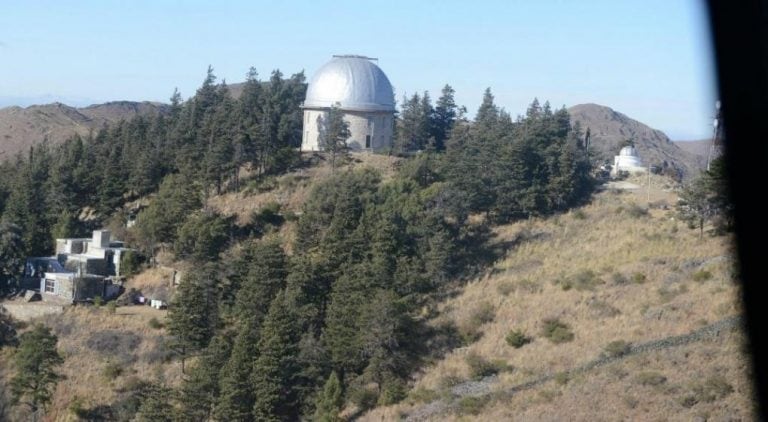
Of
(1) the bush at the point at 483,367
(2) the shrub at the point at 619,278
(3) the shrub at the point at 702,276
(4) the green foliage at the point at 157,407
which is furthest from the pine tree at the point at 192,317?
(3) the shrub at the point at 702,276

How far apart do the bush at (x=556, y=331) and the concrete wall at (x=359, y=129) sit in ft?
63.1

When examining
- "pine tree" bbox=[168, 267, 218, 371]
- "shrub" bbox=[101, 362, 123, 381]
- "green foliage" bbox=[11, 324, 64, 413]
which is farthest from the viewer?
"shrub" bbox=[101, 362, 123, 381]

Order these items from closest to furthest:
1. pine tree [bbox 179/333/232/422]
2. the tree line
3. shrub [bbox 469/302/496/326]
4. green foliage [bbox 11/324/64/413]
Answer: pine tree [bbox 179/333/232/422] → the tree line → green foliage [bbox 11/324/64/413] → shrub [bbox 469/302/496/326]

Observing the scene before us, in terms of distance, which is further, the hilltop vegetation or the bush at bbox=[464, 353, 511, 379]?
the hilltop vegetation

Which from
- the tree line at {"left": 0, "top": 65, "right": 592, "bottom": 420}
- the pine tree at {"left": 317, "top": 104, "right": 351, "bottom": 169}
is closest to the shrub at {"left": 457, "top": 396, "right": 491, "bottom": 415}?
the tree line at {"left": 0, "top": 65, "right": 592, "bottom": 420}

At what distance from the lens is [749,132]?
1972 cm

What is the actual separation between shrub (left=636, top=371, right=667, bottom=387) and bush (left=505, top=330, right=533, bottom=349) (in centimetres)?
483

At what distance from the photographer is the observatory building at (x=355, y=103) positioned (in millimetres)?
41562

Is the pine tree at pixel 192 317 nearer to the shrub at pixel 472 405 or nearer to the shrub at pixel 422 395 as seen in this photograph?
the shrub at pixel 422 395

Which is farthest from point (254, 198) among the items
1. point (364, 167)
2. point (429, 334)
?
point (429, 334)

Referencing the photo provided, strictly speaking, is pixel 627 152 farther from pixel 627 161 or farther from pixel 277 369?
pixel 277 369

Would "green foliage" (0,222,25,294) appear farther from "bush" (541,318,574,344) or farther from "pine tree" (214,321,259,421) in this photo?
"bush" (541,318,574,344)

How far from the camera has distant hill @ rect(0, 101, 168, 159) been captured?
83.7 metres

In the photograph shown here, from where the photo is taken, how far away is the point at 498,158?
1300 inches
